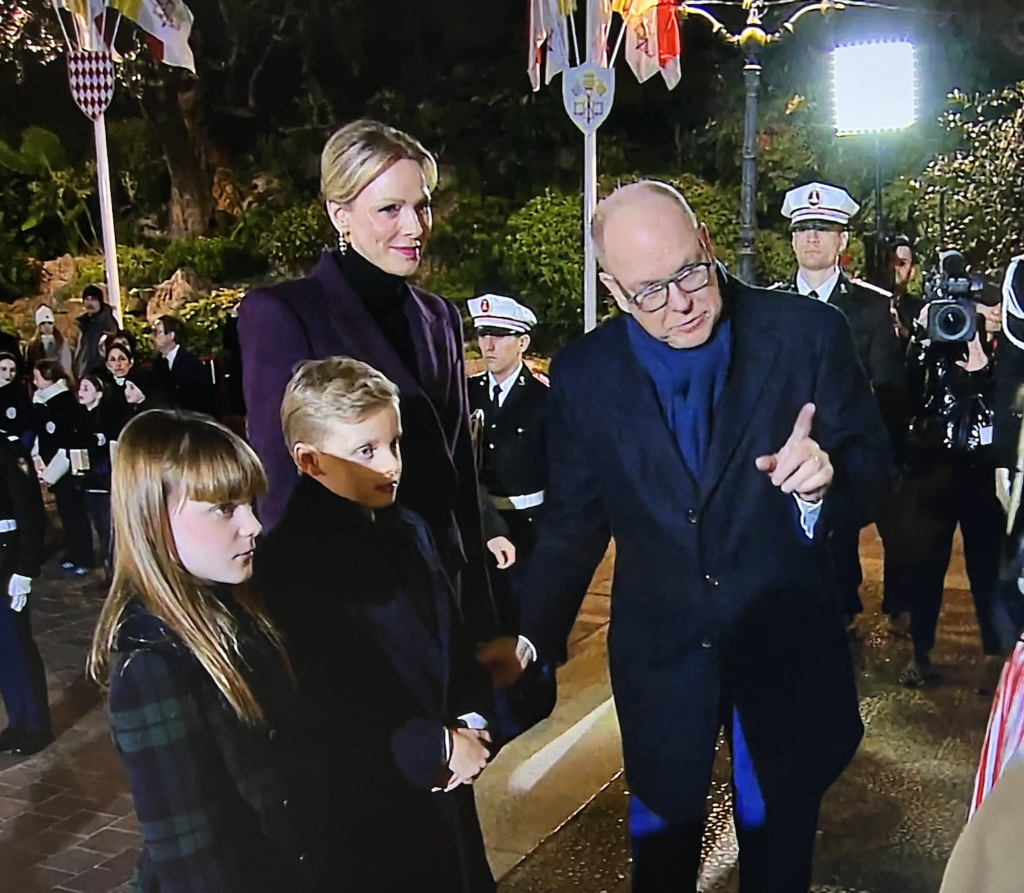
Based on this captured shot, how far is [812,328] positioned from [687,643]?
0.65 meters

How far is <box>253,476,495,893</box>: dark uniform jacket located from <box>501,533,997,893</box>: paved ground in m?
0.30

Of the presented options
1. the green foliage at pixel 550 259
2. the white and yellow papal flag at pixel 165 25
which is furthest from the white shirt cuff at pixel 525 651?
the white and yellow papal flag at pixel 165 25

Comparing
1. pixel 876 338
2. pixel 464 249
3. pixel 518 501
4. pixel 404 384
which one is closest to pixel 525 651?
pixel 518 501

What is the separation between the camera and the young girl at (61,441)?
2.07m

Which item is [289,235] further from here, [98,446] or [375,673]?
[375,673]

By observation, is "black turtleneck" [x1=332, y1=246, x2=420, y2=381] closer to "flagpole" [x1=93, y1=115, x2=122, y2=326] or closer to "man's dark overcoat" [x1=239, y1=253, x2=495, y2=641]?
"man's dark overcoat" [x1=239, y1=253, x2=495, y2=641]

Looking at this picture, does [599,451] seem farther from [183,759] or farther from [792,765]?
[183,759]

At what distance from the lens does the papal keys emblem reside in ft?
6.76

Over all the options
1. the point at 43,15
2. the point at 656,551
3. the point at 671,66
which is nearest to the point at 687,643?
the point at 656,551

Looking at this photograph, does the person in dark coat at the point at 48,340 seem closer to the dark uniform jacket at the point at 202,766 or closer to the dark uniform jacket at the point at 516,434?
the dark uniform jacket at the point at 202,766

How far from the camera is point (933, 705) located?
2123 millimetres

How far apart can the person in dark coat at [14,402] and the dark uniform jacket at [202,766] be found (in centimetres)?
49

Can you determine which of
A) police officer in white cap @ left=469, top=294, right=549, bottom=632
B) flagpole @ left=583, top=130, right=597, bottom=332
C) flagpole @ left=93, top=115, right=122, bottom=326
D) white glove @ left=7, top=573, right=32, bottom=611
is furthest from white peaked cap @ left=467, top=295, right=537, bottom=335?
white glove @ left=7, top=573, right=32, bottom=611

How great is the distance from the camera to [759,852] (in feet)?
7.23
